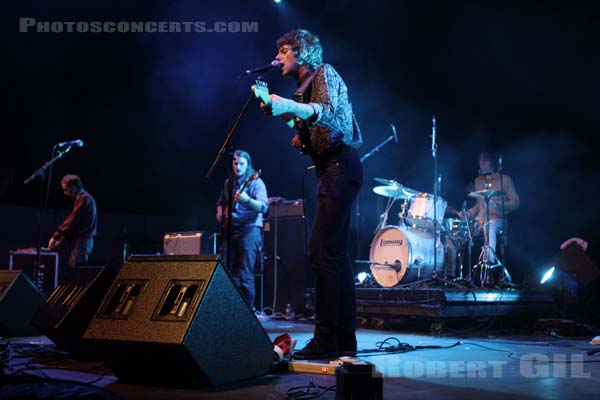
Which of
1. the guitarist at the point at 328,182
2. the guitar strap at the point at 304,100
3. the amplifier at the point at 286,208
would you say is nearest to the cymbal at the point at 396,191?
the amplifier at the point at 286,208

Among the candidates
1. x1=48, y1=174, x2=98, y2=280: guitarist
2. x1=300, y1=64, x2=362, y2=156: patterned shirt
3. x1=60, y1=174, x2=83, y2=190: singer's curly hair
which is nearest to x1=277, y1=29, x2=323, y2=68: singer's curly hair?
x1=300, y1=64, x2=362, y2=156: patterned shirt

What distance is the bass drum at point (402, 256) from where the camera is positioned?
7.11 metres

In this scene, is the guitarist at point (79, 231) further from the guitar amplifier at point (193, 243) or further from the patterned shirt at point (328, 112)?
the patterned shirt at point (328, 112)

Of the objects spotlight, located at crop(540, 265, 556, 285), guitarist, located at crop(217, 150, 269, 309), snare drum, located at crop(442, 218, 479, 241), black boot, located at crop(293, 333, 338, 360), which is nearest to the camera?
black boot, located at crop(293, 333, 338, 360)

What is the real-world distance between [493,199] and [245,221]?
11.5 feet

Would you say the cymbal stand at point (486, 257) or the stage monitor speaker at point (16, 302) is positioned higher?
the cymbal stand at point (486, 257)

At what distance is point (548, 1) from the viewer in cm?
718

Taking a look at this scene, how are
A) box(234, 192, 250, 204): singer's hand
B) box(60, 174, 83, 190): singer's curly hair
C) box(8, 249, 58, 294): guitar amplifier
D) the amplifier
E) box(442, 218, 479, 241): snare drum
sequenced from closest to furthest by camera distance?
box(234, 192, 250, 204): singer's hand → box(442, 218, 479, 241): snare drum → box(60, 174, 83, 190): singer's curly hair → the amplifier → box(8, 249, 58, 294): guitar amplifier

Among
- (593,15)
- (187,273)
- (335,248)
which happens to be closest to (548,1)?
(593,15)

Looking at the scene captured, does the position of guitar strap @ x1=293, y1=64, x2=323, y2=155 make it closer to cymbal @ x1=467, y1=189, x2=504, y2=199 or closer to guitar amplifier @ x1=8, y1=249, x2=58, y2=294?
cymbal @ x1=467, y1=189, x2=504, y2=199

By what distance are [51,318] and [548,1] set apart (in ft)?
22.1

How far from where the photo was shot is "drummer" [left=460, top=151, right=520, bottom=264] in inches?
295

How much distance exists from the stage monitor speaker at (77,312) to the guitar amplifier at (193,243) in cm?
455

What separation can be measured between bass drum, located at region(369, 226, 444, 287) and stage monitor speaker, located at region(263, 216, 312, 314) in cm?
108
